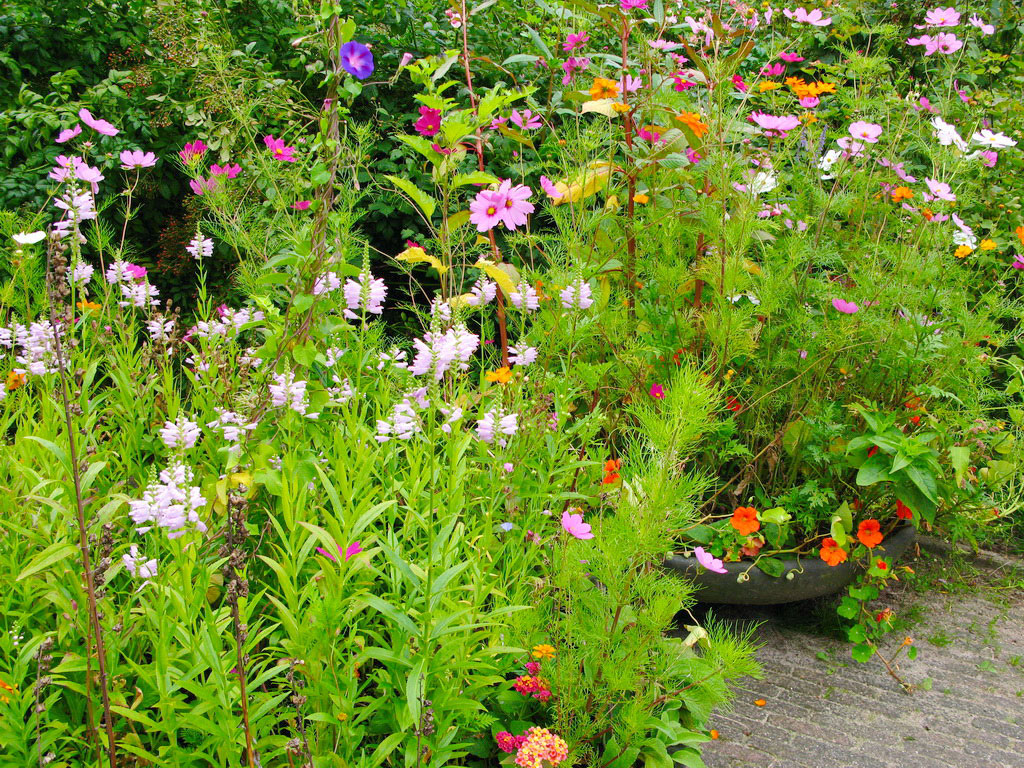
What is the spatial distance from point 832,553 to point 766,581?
232mm

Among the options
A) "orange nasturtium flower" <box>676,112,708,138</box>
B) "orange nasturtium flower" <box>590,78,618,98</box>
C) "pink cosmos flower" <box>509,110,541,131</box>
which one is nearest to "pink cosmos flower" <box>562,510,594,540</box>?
"orange nasturtium flower" <box>676,112,708,138</box>

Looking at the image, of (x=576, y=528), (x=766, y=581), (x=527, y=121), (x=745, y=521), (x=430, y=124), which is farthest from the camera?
(x=527, y=121)

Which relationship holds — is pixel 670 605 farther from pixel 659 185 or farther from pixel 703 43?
pixel 703 43

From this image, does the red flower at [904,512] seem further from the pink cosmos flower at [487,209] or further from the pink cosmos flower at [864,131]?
the pink cosmos flower at [487,209]

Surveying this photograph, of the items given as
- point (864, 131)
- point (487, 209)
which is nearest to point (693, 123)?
point (864, 131)

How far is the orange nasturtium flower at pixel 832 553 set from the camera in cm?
256

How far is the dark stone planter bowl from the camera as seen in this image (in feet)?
8.46

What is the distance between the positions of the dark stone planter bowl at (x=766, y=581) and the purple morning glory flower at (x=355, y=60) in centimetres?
173

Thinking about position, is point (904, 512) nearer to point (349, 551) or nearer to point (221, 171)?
point (349, 551)

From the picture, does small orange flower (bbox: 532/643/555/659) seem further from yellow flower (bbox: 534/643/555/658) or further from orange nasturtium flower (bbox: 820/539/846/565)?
orange nasturtium flower (bbox: 820/539/846/565)

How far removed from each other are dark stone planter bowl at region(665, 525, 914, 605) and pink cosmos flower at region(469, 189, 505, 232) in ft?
4.04

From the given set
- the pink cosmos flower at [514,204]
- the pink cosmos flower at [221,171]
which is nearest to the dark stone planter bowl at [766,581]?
the pink cosmos flower at [514,204]

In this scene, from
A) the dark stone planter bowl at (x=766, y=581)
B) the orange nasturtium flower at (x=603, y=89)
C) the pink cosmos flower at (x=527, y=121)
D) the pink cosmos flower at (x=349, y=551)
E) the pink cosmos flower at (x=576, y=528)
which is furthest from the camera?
the pink cosmos flower at (x=527, y=121)

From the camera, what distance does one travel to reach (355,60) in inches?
65.8
